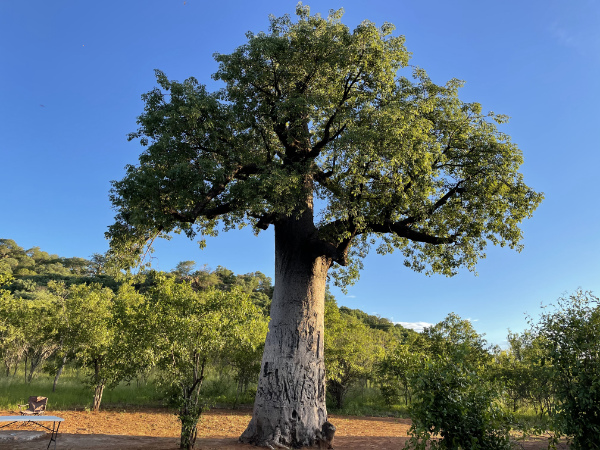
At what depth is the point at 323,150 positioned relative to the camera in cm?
1062

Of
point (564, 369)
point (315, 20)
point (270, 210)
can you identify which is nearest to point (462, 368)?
point (564, 369)

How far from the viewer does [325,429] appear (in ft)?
28.8

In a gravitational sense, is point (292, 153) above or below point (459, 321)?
above

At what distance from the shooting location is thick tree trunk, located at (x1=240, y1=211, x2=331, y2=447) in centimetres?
853

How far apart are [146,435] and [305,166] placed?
28.4 ft

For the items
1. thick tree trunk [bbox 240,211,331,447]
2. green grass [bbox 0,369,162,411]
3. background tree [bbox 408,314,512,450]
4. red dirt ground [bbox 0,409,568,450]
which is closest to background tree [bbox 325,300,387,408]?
red dirt ground [bbox 0,409,568,450]

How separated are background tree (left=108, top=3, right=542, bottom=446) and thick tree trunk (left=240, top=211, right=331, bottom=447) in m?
0.03

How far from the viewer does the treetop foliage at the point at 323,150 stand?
8633mm

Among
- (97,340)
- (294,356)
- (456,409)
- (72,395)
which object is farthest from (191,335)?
(72,395)

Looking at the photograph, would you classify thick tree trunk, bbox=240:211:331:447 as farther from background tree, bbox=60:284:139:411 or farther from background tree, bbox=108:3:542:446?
background tree, bbox=60:284:139:411

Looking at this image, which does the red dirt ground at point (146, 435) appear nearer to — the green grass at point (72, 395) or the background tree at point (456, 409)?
the background tree at point (456, 409)

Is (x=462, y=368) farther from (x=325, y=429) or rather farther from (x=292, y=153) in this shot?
(x=292, y=153)

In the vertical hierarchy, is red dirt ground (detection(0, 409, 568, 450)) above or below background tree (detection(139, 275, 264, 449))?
below

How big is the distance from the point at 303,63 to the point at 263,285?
177 ft
